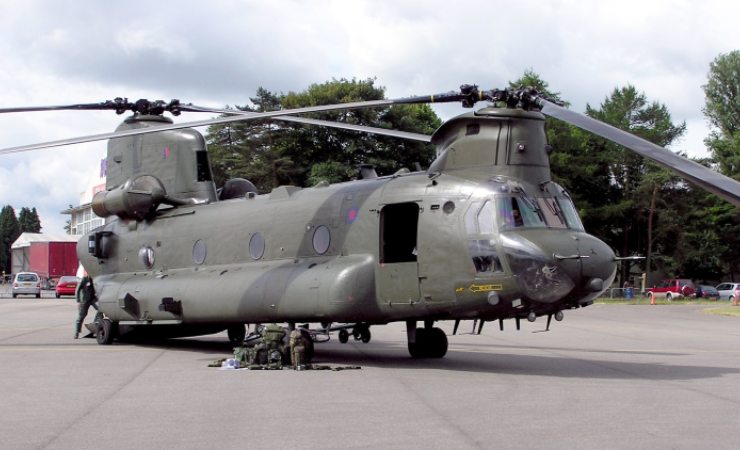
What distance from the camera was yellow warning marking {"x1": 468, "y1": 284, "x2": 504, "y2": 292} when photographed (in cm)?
1254

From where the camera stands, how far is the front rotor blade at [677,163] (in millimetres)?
9344

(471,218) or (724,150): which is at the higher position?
(724,150)

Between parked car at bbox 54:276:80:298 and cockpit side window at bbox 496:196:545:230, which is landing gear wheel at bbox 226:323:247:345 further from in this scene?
parked car at bbox 54:276:80:298

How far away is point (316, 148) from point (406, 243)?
120 feet

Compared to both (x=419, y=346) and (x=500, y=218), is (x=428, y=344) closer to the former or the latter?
(x=419, y=346)

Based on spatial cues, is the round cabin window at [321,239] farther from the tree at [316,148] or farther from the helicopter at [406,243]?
the tree at [316,148]

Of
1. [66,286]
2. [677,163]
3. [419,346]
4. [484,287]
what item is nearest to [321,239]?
[419,346]

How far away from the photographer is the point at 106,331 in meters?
19.2

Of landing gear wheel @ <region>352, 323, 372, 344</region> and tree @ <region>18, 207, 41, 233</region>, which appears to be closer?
landing gear wheel @ <region>352, 323, 372, 344</region>

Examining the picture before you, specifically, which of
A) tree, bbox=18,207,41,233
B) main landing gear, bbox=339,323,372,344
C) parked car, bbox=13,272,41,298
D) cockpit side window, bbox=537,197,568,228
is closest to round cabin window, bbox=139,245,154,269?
main landing gear, bbox=339,323,372,344

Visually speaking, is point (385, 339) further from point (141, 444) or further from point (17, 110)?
point (141, 444)

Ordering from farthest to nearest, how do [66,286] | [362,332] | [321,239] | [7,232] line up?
[7,232], [66,286], [362,332], [321,239]

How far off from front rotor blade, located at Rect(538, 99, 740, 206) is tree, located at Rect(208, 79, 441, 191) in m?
35.8

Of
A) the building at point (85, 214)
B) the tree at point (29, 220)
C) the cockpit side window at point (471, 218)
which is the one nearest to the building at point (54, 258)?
the building at point (85, 214)
